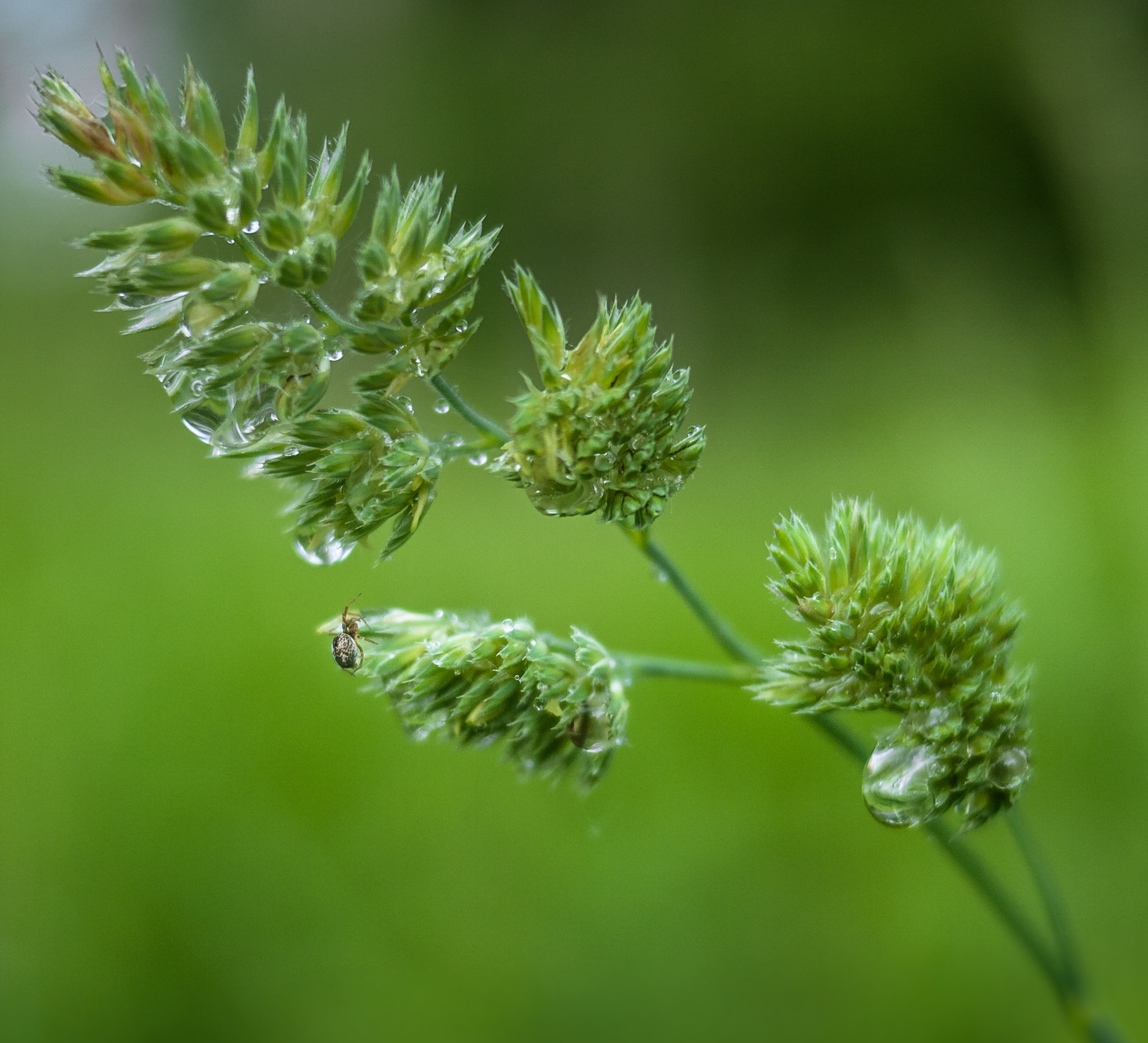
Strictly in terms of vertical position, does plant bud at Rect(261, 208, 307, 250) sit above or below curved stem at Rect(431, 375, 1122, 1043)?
above

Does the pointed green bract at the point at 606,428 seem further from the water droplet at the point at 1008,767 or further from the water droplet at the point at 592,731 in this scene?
the water droplet at the point at 1008,767

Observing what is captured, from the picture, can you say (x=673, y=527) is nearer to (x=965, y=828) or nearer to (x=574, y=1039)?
(x=574, y=1039)

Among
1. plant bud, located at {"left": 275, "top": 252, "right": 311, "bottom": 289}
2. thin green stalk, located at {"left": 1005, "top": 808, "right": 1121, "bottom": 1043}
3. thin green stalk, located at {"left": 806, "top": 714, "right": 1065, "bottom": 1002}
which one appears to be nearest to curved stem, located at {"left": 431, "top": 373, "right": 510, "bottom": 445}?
plant bud, located at {"left": 275, "top": 252, "right": 311, "bottom": 289}

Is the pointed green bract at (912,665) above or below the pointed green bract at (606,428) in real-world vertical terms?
below

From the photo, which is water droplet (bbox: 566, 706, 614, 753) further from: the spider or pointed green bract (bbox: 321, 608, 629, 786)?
the spider

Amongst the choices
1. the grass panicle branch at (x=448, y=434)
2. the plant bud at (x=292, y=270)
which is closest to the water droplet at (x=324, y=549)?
the grass panicle branch at (x=448, y=434)

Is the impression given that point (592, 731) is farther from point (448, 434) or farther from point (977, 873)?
point (977, 873)

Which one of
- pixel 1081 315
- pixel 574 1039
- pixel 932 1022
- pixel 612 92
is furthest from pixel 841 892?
pixel 612 92
